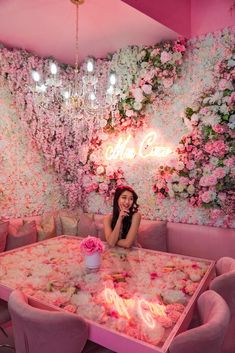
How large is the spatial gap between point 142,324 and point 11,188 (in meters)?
2.96

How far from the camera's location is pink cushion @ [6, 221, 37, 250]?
3447 millimetres

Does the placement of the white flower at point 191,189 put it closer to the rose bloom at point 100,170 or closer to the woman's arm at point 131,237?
the woman's arm at point 131,237

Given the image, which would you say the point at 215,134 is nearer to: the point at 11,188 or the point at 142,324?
the point at 142,324

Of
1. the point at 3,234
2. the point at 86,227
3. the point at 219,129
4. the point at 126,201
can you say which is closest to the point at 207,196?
the point at 219,129

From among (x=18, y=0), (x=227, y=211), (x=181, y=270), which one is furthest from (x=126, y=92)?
(x=181, y=270)

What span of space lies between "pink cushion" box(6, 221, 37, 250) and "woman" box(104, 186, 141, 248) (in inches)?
41.6

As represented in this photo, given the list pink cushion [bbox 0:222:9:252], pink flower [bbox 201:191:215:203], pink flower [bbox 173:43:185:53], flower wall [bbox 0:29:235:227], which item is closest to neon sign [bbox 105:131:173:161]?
flower wall [bbox 0:29:235:227]

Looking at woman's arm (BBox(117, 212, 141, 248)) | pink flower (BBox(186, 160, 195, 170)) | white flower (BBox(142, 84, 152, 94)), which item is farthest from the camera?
white flower (BBox(142, 84, 152, 94))

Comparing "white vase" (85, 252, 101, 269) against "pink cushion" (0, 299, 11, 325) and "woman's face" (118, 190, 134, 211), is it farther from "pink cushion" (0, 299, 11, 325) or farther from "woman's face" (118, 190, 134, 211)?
"woman's face" (118, 190, 134, 211)

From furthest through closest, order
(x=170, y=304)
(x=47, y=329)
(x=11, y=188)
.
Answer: (x=11, y=188) → (x=170, y=304) → (x=47, y=329)

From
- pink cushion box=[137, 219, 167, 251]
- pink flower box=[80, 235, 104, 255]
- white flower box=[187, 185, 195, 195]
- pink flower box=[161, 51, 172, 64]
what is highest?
pink flower box=[161, 51, 172, 64]

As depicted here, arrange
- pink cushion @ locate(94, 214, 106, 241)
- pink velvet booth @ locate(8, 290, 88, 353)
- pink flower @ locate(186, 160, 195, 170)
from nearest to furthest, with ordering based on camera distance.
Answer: pink velvet booth @ locate(8, 290, 88, 353) < pink flower @ locate(186, 160, 195, 170) < pink cushion @ locate(94, 214, 106, 241)

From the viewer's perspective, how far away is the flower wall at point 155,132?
10.7ft

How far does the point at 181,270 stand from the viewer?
2.23m
